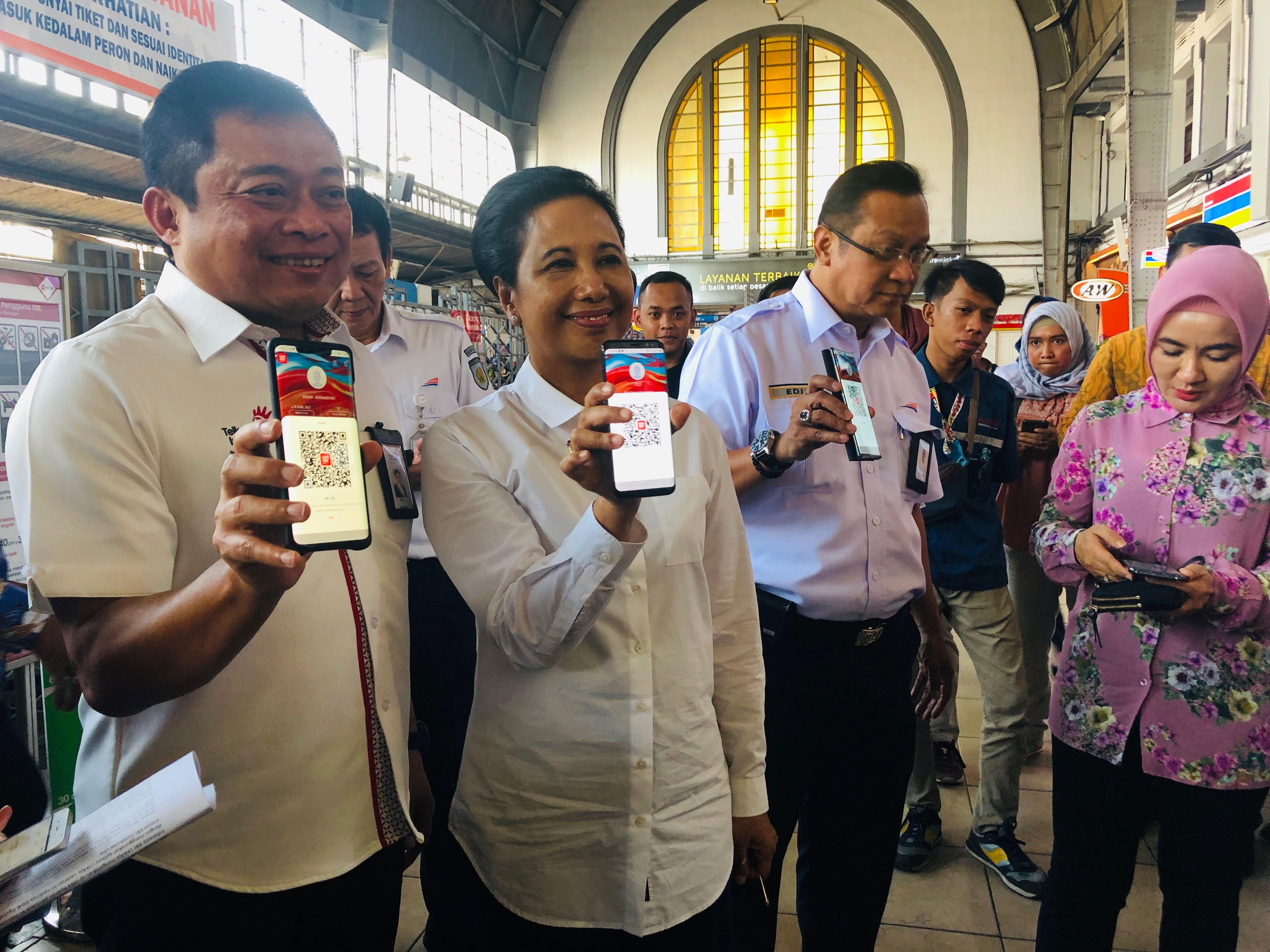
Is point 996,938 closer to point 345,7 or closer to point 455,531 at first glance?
point 455,531

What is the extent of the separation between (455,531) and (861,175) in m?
1.43

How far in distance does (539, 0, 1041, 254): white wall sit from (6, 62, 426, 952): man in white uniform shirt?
16.6 meters

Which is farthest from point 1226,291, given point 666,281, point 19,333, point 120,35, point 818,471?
point 120,35

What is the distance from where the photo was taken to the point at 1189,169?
1005 centimetres

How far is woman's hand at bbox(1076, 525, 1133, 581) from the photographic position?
1797 millimetres

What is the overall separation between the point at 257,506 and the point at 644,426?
0.48 meters

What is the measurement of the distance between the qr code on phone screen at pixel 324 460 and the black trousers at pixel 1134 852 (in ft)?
5.80

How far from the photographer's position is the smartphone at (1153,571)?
Result: 1.71m

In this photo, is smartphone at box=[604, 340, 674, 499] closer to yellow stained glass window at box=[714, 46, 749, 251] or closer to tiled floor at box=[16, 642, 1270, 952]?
tiled floor at box=[16, 642, 1270, 952]

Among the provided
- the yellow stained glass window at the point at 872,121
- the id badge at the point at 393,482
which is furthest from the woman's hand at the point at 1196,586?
the yellow stained glass window at the point at 872,121

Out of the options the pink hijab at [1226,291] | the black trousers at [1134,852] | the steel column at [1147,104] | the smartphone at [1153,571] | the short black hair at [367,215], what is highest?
the steel column at [1147,104]

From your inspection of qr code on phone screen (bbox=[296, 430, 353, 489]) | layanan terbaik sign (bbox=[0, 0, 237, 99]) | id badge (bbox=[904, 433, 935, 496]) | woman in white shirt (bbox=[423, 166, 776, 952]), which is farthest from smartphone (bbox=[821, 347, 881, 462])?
layanan terbaik sign (bbox=[0, 0, 237, 99])

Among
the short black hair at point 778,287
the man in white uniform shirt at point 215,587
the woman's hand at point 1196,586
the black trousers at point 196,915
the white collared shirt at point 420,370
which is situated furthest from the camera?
the short black hair at point 778,287

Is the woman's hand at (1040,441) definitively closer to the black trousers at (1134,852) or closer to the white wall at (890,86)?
the black trousers at (1134,852)
